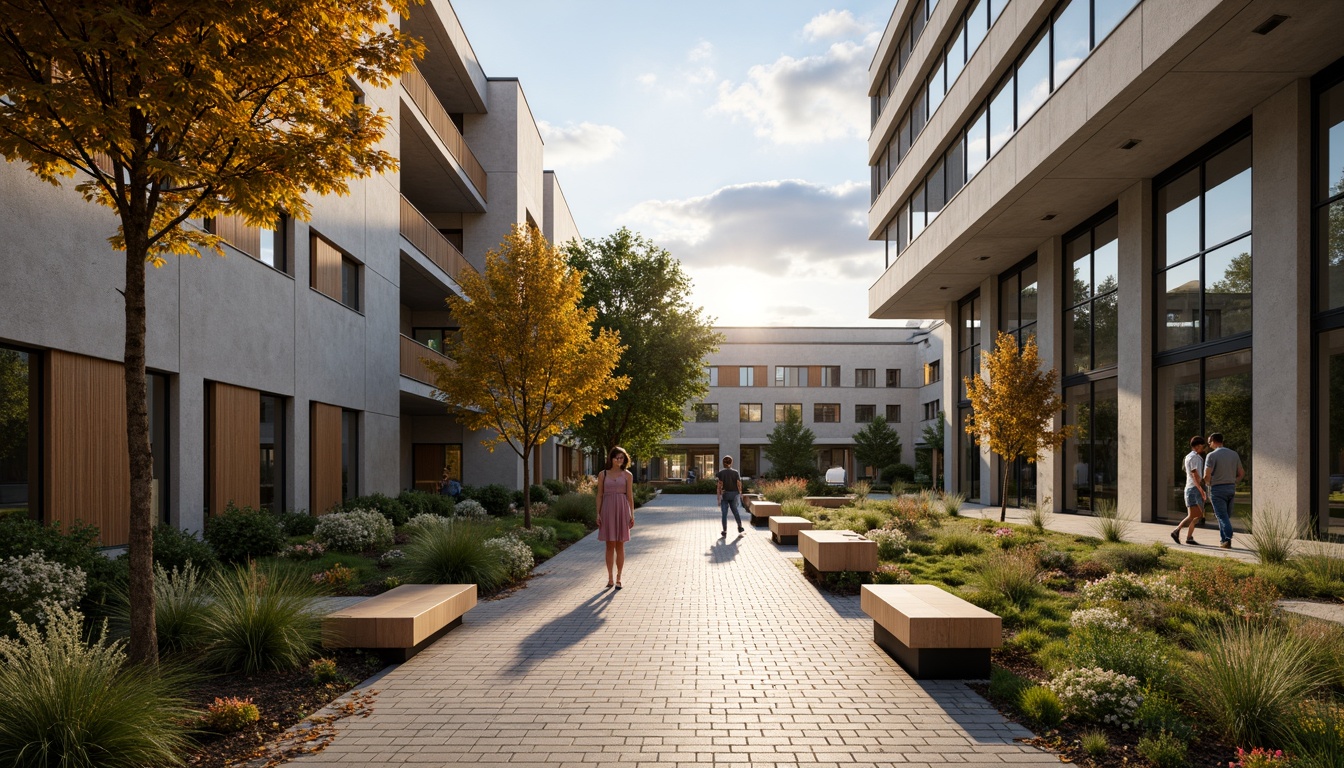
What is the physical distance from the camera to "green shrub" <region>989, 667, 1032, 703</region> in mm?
6133

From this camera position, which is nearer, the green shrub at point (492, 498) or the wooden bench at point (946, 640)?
the wooden bench at point (946, 640)

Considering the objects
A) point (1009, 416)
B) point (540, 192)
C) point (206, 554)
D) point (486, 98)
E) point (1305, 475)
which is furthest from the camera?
point (540, 192)

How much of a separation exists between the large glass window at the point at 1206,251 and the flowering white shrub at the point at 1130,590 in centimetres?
788

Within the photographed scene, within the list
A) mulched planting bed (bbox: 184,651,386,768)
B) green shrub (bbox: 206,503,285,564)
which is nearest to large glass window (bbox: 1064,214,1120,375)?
green shrub (bbox: 206,503,285,564)

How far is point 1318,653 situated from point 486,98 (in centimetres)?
2958

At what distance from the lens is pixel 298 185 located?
6672mm

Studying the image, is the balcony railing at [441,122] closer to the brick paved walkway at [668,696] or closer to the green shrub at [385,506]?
the green shrub at [385,506]

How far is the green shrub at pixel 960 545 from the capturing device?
1398cm

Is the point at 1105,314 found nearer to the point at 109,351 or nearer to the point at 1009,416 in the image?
the point at 1009,416

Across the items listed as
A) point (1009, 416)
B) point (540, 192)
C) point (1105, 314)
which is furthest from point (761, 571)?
point (540, 192)

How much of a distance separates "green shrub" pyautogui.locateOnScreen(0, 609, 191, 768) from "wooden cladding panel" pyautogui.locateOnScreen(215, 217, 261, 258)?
9.64 meters

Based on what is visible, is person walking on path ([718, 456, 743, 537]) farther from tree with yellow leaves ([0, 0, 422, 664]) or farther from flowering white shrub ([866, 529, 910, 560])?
tree with yellow leaves ([0, 0, 422, 664])

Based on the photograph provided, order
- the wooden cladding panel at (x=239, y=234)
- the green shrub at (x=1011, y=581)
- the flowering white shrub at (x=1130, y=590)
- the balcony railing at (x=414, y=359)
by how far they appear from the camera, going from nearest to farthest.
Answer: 1. the flowering white shrub at (x=1130, y=590)
2. the green shrub at (x=1011, y=581)
3. the wooden cladding panel at (x=239, y=234)
4. the balcony railing at (x=414, y=359)

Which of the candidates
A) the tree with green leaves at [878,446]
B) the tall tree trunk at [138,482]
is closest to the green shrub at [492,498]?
the tall tree trunk at [138,482]
